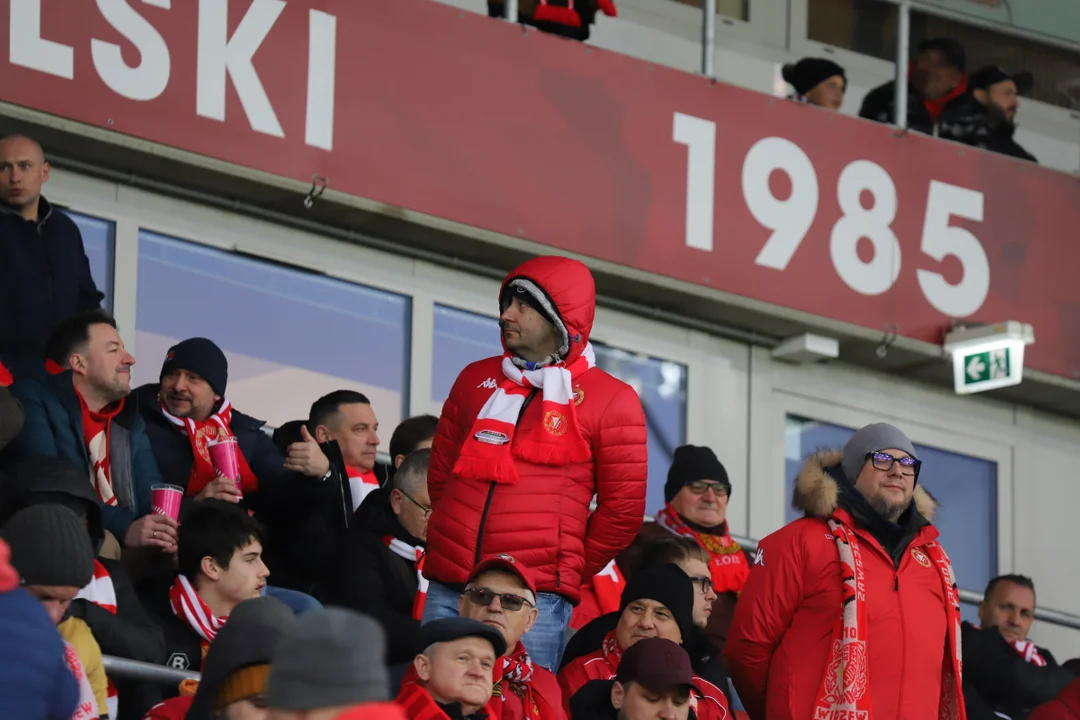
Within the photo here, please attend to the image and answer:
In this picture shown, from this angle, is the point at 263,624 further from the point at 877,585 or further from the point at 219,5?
the point at 219,5

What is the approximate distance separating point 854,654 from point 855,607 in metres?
0.16

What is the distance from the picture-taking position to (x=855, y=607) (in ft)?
25.1

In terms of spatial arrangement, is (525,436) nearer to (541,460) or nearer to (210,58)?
(541,460)

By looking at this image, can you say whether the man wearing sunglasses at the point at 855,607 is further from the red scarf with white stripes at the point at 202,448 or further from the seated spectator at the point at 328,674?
the seated spectator at the point at 328,674

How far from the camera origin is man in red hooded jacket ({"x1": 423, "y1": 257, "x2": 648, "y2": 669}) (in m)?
7.48

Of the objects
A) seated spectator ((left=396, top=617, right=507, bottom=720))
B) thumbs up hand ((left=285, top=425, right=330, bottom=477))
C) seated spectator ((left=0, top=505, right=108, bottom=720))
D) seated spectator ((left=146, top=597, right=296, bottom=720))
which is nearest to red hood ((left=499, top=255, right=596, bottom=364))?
seated spectator ((left=396, top=617, right=507, bottom=720))

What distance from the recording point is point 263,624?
5.70 meters

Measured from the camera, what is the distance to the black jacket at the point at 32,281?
30.0 ft

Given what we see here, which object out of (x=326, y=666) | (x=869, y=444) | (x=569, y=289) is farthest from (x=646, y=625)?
(x=326, y=666)

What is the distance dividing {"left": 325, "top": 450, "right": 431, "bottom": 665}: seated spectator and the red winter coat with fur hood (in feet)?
4.10

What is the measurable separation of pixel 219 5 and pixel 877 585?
464 cm

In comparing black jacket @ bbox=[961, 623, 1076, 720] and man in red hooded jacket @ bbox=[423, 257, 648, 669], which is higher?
man in red hooded jacket @ bbox=[423, 257, 648, 669]

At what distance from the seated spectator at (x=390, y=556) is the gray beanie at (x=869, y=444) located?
5.19 feet

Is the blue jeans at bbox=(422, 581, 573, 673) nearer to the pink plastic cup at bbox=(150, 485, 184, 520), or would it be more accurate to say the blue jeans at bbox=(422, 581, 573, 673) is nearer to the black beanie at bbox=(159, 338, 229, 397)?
the pink plastic cup at bbox=(150, 485, 184, 520)
